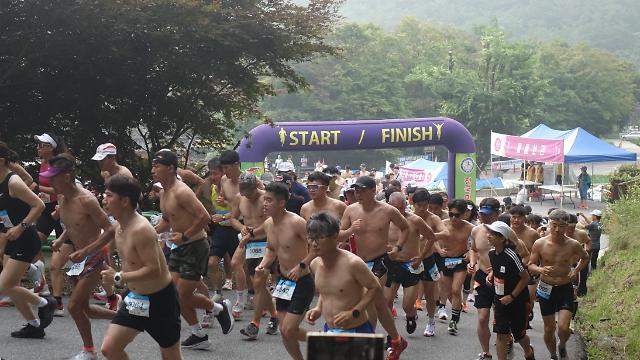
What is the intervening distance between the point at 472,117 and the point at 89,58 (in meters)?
46.7

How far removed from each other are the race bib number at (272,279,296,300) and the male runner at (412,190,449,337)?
294 cm

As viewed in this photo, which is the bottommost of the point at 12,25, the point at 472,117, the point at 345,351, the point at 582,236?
the point at 472,117

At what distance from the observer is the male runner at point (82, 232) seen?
7.83 m

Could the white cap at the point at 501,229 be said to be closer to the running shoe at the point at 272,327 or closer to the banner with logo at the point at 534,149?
the running shoe at the point at 272,327

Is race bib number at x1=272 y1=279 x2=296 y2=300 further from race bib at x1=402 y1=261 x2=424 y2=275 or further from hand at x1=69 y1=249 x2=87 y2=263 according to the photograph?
race bib at x1=402 y1=261 x2=424 y2=275

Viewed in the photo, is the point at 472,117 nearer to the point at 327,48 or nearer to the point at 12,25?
the point at 327,48

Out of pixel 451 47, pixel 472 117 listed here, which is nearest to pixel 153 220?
pixel 472 117

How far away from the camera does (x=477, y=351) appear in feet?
33.2

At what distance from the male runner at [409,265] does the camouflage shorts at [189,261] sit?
93.8 inches

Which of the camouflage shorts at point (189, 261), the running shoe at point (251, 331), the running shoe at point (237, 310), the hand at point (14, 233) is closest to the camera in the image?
the hand at point (14, 233)

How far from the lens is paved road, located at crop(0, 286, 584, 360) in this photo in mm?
8703

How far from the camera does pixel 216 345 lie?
30.6ft

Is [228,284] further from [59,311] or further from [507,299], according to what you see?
[507,299]

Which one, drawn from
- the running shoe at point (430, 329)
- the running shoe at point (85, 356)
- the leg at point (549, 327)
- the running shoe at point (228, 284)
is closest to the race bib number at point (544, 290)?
the leg at point (549, 327)
